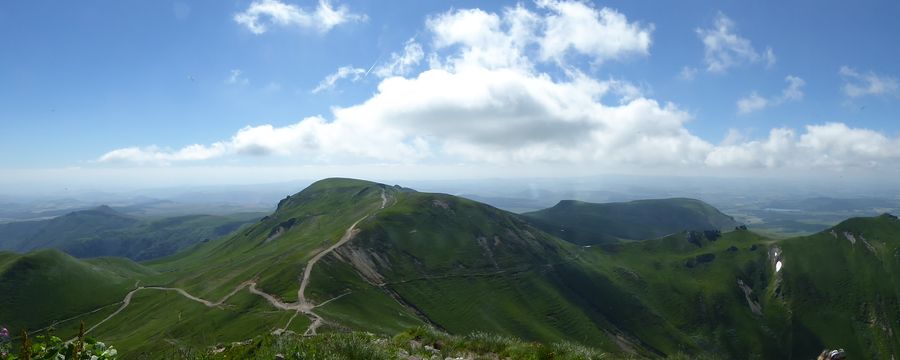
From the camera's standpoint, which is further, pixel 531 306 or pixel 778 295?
pixel 778 295

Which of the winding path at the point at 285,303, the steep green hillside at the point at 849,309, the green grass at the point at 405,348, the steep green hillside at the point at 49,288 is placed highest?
the green grass at the point at 405,348

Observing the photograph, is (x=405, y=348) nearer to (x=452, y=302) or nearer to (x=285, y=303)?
(x=285, y=303)

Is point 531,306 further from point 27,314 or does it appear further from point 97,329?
point 27,314

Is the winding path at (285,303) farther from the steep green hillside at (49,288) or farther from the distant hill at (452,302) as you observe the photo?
the steep green hillside at (49,288)

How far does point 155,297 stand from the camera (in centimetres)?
13650

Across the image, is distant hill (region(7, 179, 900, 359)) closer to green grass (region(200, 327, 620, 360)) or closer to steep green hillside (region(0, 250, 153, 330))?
steep green hillside (region(0, 250, 153, 330))

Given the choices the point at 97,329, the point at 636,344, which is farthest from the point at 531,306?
the point at 97,329

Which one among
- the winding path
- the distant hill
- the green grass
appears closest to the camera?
the green grass

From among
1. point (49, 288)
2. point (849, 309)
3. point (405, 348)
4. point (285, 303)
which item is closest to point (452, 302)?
point (285, 303)

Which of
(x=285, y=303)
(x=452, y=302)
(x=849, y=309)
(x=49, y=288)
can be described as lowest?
(x=849, y=309)

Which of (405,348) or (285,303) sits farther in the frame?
(285,303)

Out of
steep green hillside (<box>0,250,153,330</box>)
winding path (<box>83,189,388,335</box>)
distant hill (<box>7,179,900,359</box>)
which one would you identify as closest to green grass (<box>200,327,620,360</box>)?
winding path (<box>83,189,388,335</box>)

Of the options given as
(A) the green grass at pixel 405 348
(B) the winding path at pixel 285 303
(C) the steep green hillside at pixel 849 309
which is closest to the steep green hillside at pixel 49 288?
(B) the winding path at pixel 285 303

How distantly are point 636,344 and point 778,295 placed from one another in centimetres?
8331
